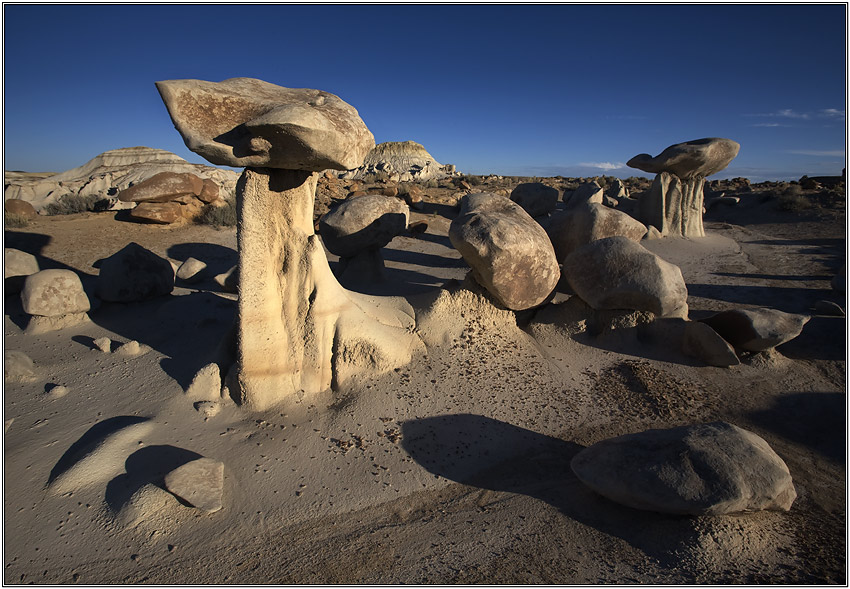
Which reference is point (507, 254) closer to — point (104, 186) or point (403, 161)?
point (104, 186)

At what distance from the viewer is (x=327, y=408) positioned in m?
3.80

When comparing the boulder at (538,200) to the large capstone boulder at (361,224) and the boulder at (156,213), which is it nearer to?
the large capstone boulder at (361,224)

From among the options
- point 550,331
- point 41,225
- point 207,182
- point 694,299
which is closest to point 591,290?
point 550,331

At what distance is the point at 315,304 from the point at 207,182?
369 inches

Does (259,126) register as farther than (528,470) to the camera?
No

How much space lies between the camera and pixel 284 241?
12.8 feet

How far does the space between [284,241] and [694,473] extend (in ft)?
11.3

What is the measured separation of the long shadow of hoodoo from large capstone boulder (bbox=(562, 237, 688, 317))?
6.69 ft

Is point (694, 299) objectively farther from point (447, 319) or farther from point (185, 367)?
point (185, 367)

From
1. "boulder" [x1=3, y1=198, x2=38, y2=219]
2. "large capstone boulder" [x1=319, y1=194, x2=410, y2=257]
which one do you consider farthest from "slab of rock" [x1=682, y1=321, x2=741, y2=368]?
"boulder" [x1=3, y1=198, x2=38, y2=219]

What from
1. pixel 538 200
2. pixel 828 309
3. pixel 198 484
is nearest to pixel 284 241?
pixel 198 484

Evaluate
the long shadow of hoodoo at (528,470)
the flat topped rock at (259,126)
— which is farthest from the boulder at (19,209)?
the long shadow of hoodoo at (528,470)

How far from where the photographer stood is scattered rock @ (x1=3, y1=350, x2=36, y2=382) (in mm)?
4062

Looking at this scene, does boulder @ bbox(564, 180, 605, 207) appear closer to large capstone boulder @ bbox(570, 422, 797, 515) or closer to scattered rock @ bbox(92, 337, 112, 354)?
large capstone boulder @ bbox(570, 422, 797, 515)
